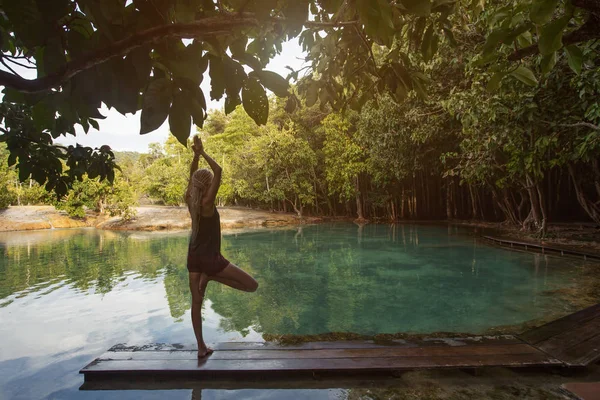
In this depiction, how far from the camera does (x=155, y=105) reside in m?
0.92

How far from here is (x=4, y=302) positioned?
601 centimetres

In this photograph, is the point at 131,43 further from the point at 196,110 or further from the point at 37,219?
the point at 37,219

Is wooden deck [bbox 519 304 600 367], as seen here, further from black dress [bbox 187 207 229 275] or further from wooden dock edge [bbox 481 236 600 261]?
wooden dock edge [bbox 481 236 600 261]

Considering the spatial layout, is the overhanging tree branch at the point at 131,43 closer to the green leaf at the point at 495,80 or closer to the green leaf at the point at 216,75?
the green leaf at the point at 216,75

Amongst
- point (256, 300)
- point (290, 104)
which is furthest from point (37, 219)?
point (290, 104)

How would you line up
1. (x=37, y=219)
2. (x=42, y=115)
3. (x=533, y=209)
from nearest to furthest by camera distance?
(x=42, y=115) → (x=533, y=209) → (x=37, y=219)

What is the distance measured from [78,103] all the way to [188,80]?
0.38 metres

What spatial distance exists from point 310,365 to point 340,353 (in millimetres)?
321

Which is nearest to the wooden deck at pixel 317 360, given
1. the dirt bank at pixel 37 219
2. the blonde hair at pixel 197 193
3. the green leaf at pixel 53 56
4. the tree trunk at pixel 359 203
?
the blonde hair at pixel 197 193

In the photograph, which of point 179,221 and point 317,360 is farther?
point 179,221

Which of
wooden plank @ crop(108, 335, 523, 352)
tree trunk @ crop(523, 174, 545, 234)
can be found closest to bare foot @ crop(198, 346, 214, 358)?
wooden plank @ crop(108, 335, 523, 352)

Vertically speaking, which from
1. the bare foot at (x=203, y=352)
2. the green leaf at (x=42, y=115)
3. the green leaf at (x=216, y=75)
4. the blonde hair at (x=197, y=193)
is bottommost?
the bare foot at (x=203, y=352)

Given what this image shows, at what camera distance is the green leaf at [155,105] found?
91 centimetres

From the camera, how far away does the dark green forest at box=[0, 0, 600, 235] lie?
39.7 inches
